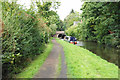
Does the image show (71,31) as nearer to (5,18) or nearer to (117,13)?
(117,13)

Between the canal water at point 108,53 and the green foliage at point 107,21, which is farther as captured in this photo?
the green foliage at point 107,21

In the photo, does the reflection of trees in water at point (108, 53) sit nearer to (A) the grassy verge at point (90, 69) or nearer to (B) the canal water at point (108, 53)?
(B) the canal water at point (108, 53)

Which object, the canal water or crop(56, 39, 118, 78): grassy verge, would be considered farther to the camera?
the canal water

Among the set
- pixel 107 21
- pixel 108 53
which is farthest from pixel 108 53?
pixel 107 21

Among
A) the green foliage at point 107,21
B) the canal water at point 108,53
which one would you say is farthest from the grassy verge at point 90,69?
the green foliage at point 107,21

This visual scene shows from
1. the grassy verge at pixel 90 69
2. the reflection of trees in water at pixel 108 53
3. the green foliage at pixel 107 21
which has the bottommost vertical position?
the reflection of trees in water at pixel 108 53

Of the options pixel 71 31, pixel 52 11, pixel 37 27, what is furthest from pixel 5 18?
pixel 71 31

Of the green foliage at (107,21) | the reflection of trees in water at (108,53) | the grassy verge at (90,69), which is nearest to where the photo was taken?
the grassy verge at (90,69)

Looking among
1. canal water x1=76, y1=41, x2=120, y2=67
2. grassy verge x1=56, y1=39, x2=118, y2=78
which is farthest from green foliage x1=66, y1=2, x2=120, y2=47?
grassy verge x1=56, y1=39, x2=118, y2=78

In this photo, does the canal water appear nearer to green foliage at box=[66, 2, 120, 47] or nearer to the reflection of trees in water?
the reflection of trees in water

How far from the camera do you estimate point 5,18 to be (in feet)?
23.3

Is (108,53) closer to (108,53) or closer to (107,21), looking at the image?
(108,53)

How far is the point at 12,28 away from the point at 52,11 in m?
12.9

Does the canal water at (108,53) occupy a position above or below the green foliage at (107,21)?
below
